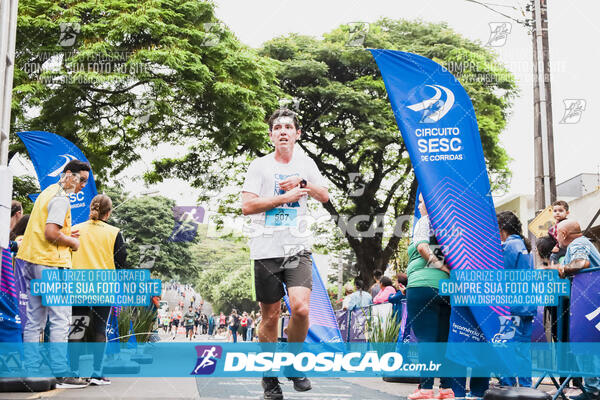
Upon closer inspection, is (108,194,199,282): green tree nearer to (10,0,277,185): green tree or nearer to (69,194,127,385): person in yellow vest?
(10,0,277,185): green tree

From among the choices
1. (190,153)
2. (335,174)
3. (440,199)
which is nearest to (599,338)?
(440,199)

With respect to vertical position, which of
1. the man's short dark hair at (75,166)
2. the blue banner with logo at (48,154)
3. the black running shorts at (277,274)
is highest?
the blue banner with logo at (48,154)

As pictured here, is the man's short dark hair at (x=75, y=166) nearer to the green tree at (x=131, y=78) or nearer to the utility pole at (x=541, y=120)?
the utility pole at (x=541, y=120)

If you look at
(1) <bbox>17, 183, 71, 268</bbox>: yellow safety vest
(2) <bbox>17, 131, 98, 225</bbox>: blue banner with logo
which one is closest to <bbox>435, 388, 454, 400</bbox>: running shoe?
(1) <bbox>17, 183, 71, 268</bbox>: yellow safety vest

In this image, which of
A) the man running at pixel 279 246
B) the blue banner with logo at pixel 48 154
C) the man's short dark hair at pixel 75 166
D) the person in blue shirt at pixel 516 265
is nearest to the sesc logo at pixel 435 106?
the person in blue shirt at pixel 516 265

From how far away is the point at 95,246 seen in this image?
259 inches

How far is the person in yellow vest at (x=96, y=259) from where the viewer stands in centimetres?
635

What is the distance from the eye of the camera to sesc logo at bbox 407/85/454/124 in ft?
18.6

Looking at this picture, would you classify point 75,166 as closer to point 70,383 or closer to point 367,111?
point 70,383

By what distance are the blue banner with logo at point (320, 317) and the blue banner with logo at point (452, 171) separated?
3585 millimetres

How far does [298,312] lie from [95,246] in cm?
282

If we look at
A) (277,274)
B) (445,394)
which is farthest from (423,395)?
(277,274)

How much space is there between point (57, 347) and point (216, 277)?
5868 cm

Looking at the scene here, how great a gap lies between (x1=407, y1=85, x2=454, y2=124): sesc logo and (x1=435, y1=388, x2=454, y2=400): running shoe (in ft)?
7.01
